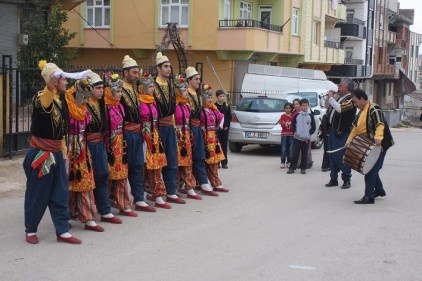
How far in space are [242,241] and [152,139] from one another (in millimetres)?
2242

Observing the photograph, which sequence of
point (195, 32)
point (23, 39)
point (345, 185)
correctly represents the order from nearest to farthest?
1. point (345, 185)
2. point (23, 39)
3. point (195, 32)

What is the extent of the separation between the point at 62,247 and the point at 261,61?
85.3 feet

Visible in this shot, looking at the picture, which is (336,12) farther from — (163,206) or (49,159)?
(49,159)

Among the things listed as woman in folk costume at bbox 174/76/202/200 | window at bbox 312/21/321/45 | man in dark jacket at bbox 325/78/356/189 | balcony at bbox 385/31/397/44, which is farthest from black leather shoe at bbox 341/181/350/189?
balcony at bbox 385/31/397/44

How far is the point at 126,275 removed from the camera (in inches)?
240

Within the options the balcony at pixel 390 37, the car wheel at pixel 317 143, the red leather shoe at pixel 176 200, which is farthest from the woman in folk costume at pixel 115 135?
the balcony at pixel 390 37

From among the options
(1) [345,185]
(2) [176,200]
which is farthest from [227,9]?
(2) [176,200]

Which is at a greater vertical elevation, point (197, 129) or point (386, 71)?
point (386, 71)

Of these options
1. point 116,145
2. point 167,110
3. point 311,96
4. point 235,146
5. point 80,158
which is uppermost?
point 311,96

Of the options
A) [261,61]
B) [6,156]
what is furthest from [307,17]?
[6,156]

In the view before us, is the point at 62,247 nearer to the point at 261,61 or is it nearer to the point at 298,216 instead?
the point at 298,216

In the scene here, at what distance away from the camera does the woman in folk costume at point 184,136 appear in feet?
31.6

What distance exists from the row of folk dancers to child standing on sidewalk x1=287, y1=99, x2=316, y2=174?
10.3ft

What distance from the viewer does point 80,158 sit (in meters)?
7.60
